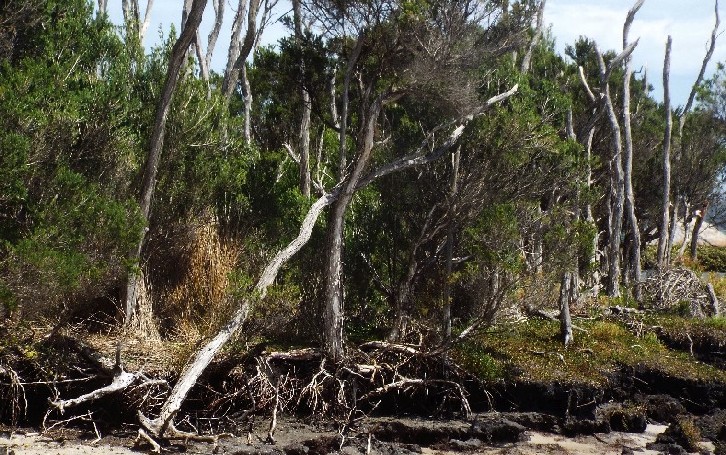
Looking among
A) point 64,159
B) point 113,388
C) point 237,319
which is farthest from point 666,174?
point 113,388

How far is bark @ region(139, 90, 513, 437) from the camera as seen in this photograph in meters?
11.3

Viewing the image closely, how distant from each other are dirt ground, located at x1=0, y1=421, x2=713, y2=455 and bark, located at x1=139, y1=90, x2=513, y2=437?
382 mm

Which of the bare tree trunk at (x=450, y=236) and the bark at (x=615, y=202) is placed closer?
the bare tree trunk at (x=450, y=236)

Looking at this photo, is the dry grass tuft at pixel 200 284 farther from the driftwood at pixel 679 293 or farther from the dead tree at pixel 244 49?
the driftwood at pixel 679 293

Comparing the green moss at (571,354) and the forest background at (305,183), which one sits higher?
the forest background at (305,183)

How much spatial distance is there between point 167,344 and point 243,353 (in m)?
1.11

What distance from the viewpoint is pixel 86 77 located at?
1342 centimetres

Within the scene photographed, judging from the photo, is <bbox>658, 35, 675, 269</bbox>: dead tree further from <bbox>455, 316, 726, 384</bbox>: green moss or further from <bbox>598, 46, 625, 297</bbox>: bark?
<bbox>455, 316, 726, 384</bbox>: green moss

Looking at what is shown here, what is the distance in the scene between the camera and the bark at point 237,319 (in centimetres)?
1132

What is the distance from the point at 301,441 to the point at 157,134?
4601 mm

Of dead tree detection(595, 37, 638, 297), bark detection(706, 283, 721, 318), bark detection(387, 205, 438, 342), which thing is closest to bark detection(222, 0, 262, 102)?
bark detection(387, 205, 438, 342)

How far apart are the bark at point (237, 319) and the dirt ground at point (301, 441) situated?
1.25 feet

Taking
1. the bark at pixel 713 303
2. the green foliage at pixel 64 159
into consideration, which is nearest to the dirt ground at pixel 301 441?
the green foliage at pixel 64 159

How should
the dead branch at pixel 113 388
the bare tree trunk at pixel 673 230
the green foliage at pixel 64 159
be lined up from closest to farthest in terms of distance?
the green foliage at pixel 64 159 → the dead branch at pixel 113 388 → the bare tree trunk at pixel 673 230
